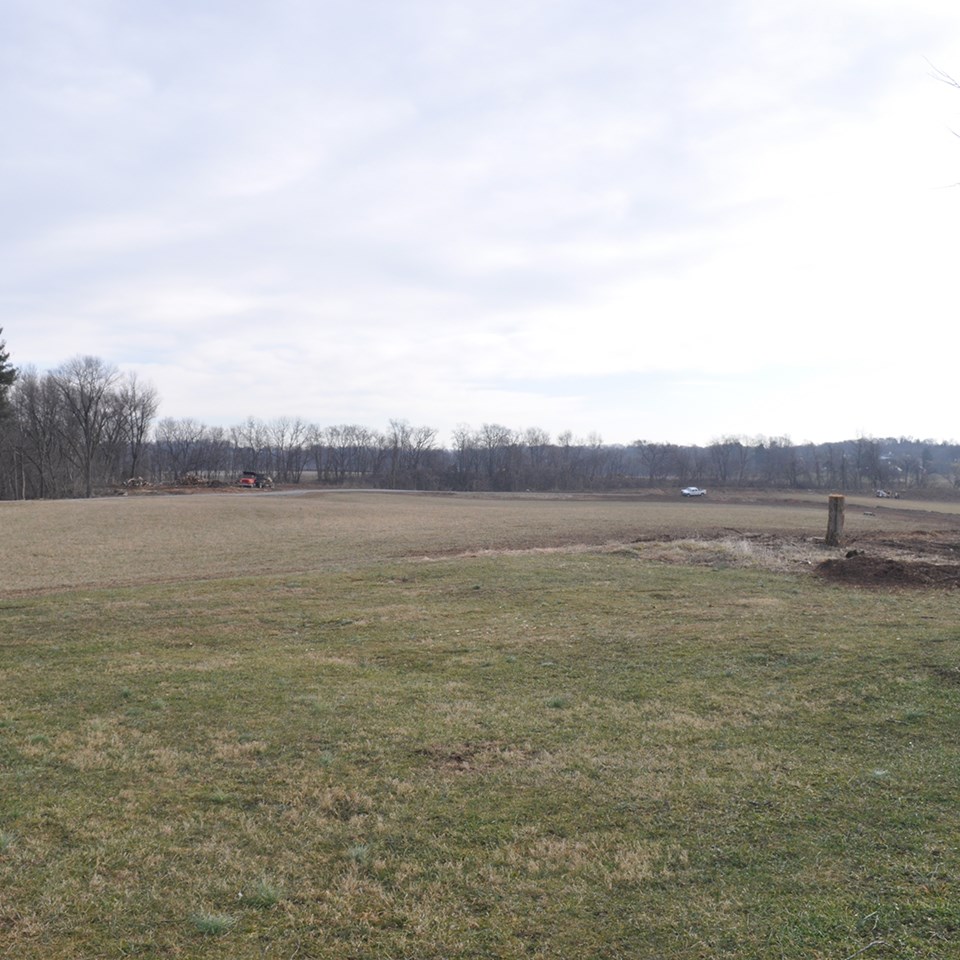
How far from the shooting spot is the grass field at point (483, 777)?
4.24m

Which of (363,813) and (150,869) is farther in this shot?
(363,813)

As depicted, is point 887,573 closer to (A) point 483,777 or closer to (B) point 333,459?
(A) point 483,777

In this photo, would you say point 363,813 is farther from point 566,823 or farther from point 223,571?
point 223,571

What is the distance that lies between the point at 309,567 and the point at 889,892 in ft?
62.1

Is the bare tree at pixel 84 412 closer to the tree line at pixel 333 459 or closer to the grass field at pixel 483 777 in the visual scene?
the tree line at pixel 333 459

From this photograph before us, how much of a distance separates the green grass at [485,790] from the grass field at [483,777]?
1.1 inches

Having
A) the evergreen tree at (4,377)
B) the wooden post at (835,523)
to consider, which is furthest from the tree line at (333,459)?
the wooden post at (835,523)

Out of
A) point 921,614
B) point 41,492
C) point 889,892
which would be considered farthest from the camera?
point 41,492

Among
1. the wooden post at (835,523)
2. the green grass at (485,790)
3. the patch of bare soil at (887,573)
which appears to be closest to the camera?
the green grass at (485,790)

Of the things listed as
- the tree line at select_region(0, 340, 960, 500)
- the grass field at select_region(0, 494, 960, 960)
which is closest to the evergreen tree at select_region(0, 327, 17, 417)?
the tree line at select_region(0, 340, 960, 500)

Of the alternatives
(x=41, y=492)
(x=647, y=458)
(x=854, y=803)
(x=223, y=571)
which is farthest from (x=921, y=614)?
(x=647, y=458)

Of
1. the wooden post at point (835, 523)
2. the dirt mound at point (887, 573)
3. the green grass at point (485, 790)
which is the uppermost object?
the wooden post at point (835, 523)

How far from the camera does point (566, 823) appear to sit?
5.53 meters

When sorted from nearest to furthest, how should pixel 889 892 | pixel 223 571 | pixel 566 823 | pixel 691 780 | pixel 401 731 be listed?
1. pixel 889 892
2. pixel 566 823
3. pixel 691 780
4. pixel 401 731
5. pixel 223 571
